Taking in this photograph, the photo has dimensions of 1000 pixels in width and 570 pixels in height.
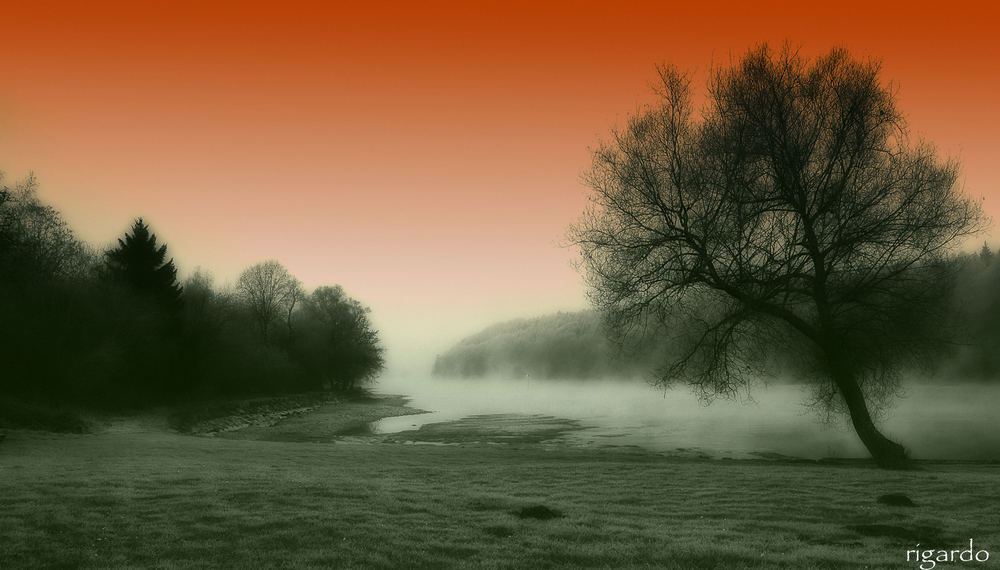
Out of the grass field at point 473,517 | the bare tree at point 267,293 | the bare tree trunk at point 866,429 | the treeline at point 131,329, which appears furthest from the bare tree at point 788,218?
the bare tree at point 267,293

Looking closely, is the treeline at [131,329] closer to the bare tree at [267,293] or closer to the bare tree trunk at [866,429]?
the bare tree at [267,293]

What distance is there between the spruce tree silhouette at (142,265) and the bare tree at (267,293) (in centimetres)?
2926

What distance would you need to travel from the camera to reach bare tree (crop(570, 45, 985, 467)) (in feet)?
56.7

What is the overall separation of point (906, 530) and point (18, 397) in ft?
146

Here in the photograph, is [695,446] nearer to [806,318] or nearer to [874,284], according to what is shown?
[806,318]

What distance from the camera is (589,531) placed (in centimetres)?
912

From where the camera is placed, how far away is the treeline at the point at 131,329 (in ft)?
123

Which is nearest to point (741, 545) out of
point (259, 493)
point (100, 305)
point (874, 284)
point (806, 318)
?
point (259, 493)

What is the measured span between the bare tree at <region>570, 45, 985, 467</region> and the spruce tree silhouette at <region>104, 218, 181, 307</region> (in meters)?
46.5

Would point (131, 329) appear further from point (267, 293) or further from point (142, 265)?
point (267, 293)

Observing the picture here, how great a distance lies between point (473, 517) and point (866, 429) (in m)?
14.7

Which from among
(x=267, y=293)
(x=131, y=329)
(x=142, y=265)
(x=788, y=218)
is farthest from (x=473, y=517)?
(x=267, y=293)

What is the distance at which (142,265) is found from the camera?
51156 mm

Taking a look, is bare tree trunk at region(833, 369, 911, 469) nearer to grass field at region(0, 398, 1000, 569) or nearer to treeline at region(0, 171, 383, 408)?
grass field at region(0, 398, 1000, 569)
